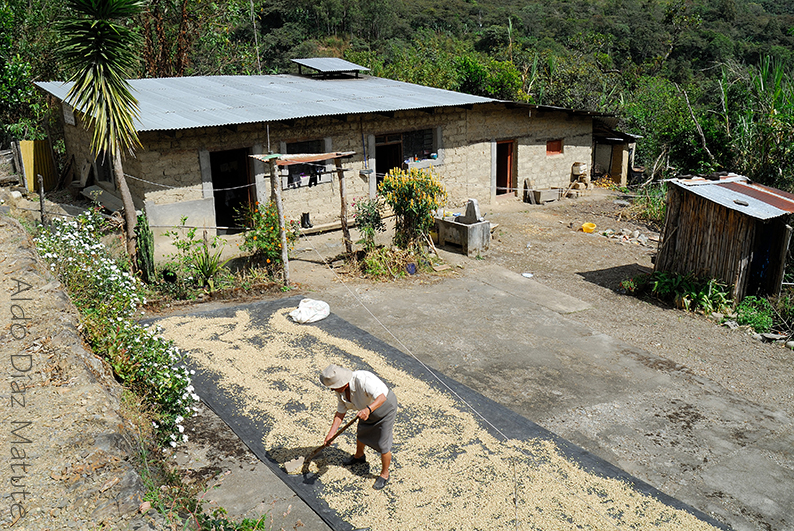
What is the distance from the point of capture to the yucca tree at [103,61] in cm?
1016

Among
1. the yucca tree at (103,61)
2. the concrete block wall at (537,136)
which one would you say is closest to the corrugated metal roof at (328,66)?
the concrete block wall at (537,136)

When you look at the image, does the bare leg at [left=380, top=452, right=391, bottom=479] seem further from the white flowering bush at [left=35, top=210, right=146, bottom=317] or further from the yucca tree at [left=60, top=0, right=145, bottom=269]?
the yucca tree at [left=60, top=0, right=145, bottom=269]

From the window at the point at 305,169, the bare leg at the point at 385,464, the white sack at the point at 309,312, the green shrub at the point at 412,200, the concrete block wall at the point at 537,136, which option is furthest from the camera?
the concrete block wall at the point at 537,136

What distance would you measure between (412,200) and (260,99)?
5071 mm

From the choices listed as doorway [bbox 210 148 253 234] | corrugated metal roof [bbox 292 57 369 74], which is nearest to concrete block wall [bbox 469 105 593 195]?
corrugated metal roof [bbox 292 57 369 74]

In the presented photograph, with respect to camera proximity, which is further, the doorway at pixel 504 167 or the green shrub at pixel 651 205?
the doorway at pixel 504 167

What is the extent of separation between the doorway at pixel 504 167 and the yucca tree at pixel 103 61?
11.2 m

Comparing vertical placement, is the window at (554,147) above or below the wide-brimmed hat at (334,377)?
above

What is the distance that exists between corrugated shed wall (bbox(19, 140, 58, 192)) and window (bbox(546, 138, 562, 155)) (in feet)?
46.3

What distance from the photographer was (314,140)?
14938 millimetres

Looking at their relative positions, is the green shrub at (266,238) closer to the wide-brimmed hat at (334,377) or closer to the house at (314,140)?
the house at (314,140)

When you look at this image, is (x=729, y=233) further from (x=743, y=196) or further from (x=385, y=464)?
(x=385, y=464)

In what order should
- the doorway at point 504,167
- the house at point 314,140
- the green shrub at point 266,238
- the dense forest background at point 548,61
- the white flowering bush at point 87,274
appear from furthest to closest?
1. the doorway at point 504,167
2. the dense forest background at point 548,61
3. the house at point 314,140
4. the green shrub at point 266,238
5. the white flowering bush at point 87,274

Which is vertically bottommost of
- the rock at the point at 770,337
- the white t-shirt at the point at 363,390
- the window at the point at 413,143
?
the rock at the point at 770,337
